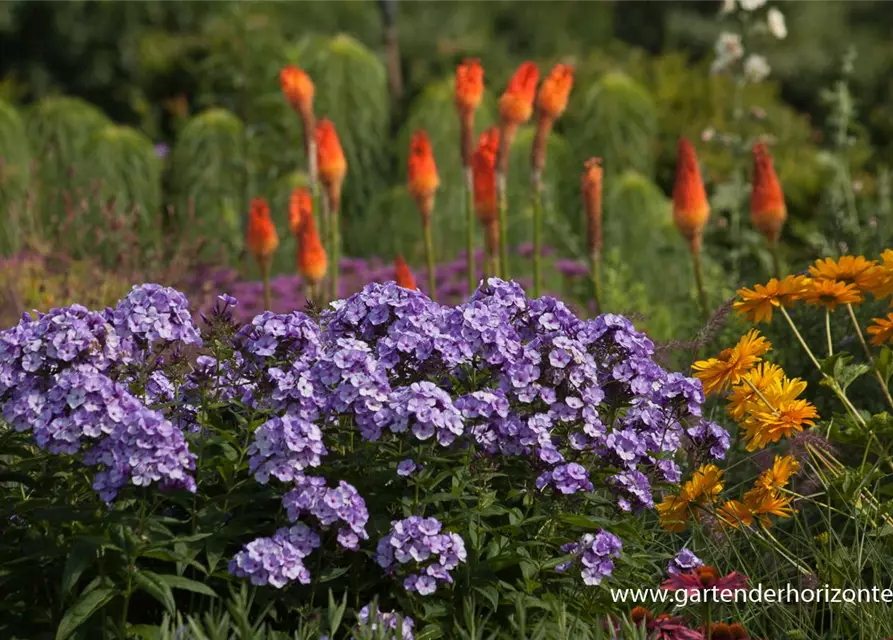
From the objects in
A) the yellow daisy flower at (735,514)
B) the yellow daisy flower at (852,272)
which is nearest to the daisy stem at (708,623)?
the yellow daisy flower at (735,514)

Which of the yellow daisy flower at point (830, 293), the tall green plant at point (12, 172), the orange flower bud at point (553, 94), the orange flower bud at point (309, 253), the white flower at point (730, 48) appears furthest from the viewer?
the tall green plant at point (12, 172)

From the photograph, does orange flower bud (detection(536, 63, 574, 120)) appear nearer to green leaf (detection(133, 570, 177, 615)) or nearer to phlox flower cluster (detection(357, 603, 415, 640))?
phlox flower cluster (detection(357, 603, 415, 640))

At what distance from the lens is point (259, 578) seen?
301 cm

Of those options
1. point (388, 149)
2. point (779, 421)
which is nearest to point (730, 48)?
point (388, 149)

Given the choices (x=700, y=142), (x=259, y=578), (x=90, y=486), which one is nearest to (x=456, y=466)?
(x=259, y=578)

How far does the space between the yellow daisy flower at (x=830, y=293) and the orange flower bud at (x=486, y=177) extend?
2.29m

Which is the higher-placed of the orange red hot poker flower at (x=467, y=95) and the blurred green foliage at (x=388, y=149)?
the orange red hot poker flower at (x=467, y=95)

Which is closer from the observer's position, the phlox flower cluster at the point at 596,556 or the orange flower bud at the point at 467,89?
the phlox flower cluster at the point at 596,556

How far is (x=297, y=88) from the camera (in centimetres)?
630

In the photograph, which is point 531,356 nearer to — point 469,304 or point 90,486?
point 469,304

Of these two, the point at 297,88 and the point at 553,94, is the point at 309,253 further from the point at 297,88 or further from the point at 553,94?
the point at 553,94

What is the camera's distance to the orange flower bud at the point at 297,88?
6266 mm

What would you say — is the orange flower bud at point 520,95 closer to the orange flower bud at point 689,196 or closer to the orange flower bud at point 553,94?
the orange flower bud at point 553,94

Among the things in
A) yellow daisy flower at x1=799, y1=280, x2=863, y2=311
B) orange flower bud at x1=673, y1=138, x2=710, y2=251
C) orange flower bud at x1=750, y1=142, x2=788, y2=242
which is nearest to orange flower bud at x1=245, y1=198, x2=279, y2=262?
orange flower bud at x1=673, y1=138, x2=710, y2=251
